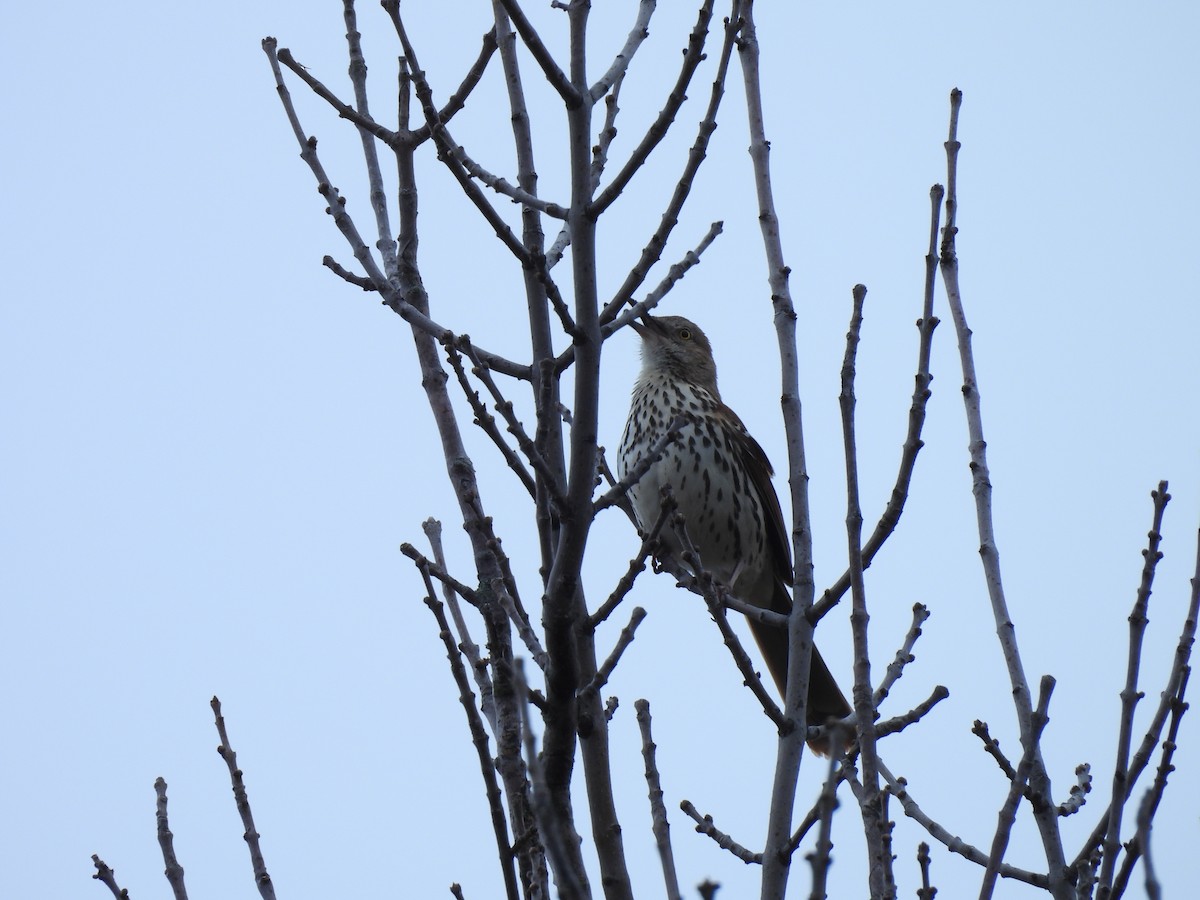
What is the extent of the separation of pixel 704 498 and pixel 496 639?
3.59m

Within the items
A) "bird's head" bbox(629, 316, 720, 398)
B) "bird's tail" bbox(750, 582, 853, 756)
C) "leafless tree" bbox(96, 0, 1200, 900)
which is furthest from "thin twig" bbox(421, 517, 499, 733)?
"bird's head" bbox(629, 316, 720, 398)

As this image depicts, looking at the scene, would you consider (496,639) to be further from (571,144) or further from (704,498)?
(704,498)

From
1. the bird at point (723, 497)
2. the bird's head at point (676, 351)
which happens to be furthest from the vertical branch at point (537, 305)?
the bird's head at point (676, 351)

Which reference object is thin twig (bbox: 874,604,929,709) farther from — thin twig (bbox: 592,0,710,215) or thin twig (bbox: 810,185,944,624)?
thin twig (bbox: 592,0,710,215)

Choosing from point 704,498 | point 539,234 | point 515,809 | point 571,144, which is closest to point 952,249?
point 539,234

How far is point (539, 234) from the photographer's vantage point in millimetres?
3633

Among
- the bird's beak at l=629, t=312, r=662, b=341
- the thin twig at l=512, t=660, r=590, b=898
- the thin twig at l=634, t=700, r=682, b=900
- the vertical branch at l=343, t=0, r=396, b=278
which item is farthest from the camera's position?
the bird's beak at l=629, t=312, r=662, b=341

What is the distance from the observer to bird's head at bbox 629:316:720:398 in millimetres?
7090

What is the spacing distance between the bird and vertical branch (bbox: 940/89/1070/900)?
242cm

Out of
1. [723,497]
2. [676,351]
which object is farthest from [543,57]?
[676,351]

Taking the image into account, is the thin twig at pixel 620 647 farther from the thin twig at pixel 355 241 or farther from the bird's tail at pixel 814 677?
the bird's tail at pixel 814 677

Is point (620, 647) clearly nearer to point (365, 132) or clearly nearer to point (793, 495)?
point (793, 495)

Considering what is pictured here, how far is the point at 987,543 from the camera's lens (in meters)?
3.52

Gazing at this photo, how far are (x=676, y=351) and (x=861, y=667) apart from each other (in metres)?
4.44
